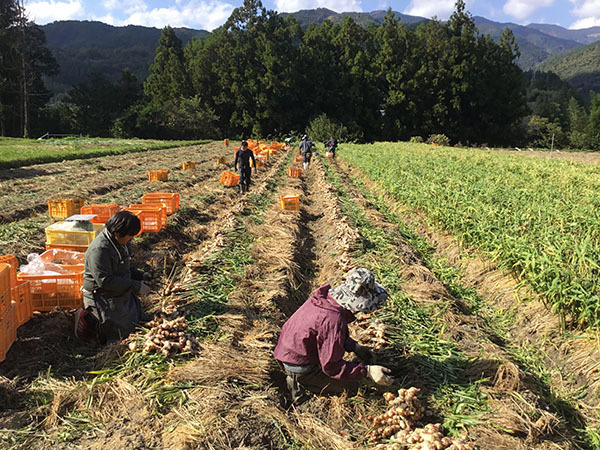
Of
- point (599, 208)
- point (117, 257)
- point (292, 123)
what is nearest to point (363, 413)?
point (117, 257)

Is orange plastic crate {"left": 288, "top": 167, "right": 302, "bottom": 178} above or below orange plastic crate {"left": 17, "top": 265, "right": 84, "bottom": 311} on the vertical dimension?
above

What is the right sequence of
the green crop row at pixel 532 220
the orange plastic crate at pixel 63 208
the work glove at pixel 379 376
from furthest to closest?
the orange plastic crate at pixel 63 208 < the green crop row at pixel 532 220 < the work glove at pixel 379 376

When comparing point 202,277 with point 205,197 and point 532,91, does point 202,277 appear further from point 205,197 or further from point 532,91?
point 532,91

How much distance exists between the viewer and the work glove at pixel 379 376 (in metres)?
3.17

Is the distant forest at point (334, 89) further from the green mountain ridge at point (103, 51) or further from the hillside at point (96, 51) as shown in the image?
the hillside at point (96, 51)

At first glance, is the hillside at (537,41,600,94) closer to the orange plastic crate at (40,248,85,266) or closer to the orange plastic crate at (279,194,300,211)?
the orange plastic crate at (279,194,300,211)

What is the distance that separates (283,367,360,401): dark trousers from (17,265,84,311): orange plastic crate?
253 centimetres

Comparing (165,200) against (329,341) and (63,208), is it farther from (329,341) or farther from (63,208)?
(329,341)

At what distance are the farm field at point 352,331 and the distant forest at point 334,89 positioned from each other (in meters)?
38.8

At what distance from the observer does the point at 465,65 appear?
46.2 metres

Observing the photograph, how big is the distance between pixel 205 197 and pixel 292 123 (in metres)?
38.8

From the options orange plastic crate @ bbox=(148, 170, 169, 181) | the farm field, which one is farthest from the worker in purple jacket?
orange plastic crate @ bbox=(148, 170, 169, 181)

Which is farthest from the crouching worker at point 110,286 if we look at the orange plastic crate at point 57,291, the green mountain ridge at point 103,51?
the green mountain ridge at point 103,51

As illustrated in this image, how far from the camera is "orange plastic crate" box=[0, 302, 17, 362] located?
3404mm
